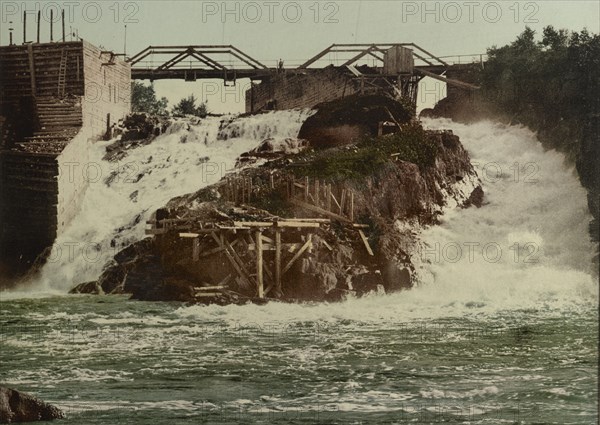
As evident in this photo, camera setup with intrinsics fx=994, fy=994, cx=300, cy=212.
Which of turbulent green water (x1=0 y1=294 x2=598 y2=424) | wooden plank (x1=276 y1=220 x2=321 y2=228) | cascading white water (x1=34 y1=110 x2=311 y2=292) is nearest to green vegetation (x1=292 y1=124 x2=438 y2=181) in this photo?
wooden plank (x1=276 y1=220 x2=321 y2=228)

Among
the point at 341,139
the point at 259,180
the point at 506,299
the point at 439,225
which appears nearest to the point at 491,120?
the point at 341,139

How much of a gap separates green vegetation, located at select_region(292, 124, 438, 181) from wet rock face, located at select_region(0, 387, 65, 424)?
57.6 ft

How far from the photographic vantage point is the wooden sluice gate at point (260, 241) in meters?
26.0

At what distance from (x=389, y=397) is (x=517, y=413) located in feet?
6.23

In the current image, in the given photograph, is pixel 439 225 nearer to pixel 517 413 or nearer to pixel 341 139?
pixel 341 139

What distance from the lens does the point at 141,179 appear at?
116 ft

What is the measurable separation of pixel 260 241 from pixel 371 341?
293 inches

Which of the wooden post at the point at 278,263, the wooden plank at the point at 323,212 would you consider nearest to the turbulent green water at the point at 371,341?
the wooden post at the point at 278,263

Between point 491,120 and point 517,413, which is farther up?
point 491,120

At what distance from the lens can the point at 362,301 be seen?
25922 mm

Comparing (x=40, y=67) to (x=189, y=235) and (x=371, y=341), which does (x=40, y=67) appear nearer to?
(x=189, y=235)

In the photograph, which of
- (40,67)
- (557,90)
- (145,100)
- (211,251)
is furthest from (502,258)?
(145,100)

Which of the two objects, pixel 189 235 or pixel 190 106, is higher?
pixel 190 106

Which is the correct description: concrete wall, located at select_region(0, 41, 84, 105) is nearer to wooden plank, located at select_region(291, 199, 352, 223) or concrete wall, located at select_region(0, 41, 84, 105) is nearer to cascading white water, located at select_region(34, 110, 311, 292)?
cascading white water, located at select_region(34, 110, 311, 292)
